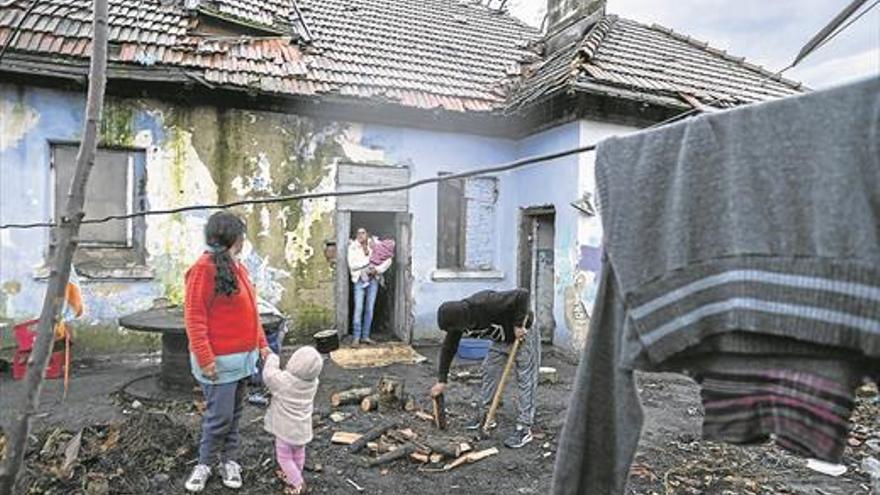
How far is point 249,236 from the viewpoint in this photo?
8094 mm

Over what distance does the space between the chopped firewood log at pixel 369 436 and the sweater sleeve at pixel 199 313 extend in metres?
1.72

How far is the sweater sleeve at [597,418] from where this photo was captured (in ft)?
5.00

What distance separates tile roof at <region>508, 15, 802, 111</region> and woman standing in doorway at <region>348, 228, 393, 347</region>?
3.38 meters

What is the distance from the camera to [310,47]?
29.4 feet

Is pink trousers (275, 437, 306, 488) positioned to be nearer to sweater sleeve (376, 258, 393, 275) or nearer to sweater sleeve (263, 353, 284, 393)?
sweater sleeve (263, 353, 284, 393)

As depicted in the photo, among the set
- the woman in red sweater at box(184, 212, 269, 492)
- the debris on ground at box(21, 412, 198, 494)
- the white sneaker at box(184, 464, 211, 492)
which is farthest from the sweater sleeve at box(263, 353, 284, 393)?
the debris on ground at box(21, 412, 198, 494)

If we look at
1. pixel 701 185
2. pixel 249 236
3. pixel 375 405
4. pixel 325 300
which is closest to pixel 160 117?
pixel 249 236

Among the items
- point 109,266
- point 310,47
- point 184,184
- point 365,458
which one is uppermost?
point 310,47

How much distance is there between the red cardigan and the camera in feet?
11.6

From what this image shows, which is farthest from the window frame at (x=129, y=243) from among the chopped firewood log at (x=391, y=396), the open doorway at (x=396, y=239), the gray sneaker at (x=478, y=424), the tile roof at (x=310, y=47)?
the gray sneaker at (x=478, y=424)

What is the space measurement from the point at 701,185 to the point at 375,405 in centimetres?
493

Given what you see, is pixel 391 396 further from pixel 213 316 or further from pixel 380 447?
pixel 213 316

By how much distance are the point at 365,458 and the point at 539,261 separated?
5.49m

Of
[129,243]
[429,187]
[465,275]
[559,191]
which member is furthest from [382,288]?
[129,243]
